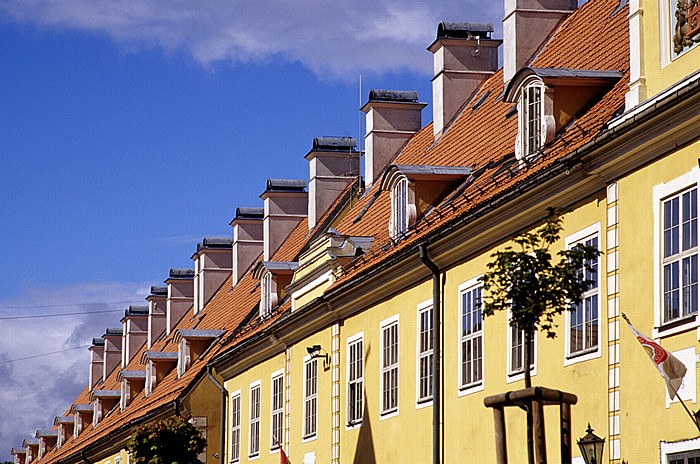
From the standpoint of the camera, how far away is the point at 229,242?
52.3 meters

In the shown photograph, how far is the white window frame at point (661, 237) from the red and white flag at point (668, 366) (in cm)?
39

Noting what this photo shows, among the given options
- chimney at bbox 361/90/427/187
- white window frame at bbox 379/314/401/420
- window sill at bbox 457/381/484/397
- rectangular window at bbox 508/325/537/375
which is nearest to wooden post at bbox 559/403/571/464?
rectangular window at bbox 508/325/537/375

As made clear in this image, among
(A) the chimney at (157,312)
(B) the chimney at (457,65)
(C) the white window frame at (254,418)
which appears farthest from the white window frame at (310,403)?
(A) the chimney at (157,312)

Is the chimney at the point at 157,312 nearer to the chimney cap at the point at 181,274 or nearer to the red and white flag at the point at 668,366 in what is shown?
the chimney cap at the point at 181,274

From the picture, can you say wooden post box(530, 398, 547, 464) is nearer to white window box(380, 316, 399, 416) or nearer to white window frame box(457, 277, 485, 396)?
white window frame box(457, 277, 485, 396)

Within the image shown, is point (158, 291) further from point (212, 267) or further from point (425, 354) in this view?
point (425, 354)

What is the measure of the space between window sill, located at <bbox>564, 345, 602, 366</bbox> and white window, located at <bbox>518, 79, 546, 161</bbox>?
154 inches

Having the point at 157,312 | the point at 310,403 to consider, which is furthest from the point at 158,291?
the point at 310,403

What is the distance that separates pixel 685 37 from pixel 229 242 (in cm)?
3587

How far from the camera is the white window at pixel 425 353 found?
25266 millimetres

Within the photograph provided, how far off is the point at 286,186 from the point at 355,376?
14947 mm

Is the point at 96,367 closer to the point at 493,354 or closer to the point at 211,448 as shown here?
the point at 211,448

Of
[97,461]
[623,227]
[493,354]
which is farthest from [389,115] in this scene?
[97,461]

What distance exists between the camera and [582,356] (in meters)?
19.5
